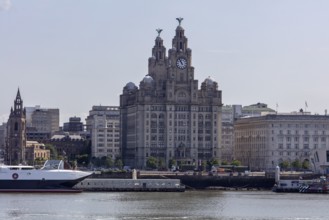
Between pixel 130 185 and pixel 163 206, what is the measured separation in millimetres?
44429

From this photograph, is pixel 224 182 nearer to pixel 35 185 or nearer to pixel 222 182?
pixel 222 182

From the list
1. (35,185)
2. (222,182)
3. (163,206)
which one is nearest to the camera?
(163,206)

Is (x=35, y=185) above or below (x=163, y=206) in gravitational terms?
above

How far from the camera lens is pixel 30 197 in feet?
512

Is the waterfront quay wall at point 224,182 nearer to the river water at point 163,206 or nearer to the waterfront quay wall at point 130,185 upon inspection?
the waterfront quay wall at point 130,185

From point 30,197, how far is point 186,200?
69.4ft

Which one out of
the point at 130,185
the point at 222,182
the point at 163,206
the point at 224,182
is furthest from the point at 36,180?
the point at 163,206

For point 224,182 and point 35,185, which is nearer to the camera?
point 35,185

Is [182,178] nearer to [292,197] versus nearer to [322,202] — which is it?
[292,197]

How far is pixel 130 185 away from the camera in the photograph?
181500mm

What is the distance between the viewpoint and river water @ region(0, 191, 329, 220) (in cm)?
12162

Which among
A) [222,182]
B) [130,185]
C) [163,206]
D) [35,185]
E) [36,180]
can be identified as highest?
[222,182]

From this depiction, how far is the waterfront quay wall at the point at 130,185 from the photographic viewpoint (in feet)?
591

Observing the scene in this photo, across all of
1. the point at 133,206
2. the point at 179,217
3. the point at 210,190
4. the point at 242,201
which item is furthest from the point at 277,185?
the point at 179,217
